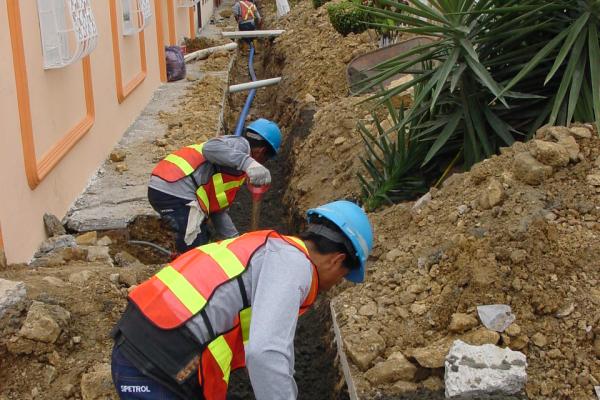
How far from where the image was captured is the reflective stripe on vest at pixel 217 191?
515 centimetres

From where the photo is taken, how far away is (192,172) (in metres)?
5.06

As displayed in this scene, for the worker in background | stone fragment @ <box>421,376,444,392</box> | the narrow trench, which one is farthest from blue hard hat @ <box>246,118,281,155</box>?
the worker in background

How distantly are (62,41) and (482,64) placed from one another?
125 inches

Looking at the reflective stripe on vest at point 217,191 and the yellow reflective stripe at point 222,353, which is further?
the reflective stripe on vest at point 217,191

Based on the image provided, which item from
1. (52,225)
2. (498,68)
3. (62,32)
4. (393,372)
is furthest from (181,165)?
(393,372)

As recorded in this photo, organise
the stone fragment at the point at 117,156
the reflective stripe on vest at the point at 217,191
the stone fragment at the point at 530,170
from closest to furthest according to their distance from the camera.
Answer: the stone fragment at the point at 530,170 < the reflective stripe on vest at the point at 217,191 < the stone fragment at the point at 117,156

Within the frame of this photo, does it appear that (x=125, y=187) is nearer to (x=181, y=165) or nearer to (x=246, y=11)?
(x=181, y=165)

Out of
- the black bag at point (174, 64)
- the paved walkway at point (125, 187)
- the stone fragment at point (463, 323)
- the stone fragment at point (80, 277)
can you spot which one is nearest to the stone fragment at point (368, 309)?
the stone fragment at point (463, 323)

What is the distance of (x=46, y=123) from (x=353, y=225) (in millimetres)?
3733

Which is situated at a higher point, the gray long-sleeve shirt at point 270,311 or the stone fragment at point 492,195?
the gray long-sleeve shirt at point 270,311

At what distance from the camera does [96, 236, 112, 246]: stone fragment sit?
5.55 meters

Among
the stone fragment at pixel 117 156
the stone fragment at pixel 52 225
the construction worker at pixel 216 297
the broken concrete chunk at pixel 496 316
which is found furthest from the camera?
the stone fragment at pixel 117 156

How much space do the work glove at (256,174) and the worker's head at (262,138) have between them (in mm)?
479

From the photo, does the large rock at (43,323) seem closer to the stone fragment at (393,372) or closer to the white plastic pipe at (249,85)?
the stone fragment at (393,372)
